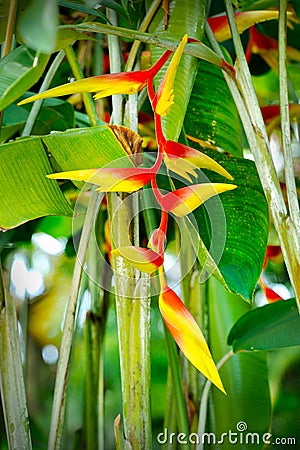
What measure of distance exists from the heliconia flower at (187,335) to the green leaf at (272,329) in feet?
0.66

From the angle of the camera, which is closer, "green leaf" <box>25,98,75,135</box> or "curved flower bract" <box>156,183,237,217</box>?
"curved flower bract" <box>156,183,237,217</box>

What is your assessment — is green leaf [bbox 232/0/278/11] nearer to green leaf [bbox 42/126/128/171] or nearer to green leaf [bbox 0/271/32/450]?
green leaf [bbox 42/126/128/171]

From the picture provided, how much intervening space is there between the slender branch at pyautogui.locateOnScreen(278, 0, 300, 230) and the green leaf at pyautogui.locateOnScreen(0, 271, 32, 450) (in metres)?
0.23

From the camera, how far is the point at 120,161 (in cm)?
36

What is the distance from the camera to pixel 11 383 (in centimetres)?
44

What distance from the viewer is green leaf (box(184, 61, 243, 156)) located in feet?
1.57

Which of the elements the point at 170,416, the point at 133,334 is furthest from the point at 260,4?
the point at 170,416

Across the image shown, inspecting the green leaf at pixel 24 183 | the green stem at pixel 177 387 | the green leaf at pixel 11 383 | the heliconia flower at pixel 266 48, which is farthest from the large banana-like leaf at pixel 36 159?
the heliconia flower at pixel 266 48

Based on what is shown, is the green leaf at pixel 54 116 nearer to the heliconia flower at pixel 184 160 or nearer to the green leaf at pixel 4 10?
the green leaf at pixel 4 10

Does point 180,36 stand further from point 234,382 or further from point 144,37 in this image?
point 234,382

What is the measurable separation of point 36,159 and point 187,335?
0.16 m

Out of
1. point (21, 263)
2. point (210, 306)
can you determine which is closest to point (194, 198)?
point (210, 306)

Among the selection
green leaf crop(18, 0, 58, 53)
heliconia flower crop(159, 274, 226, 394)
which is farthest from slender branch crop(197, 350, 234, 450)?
green leaf crop(18, 0, 58, 53)

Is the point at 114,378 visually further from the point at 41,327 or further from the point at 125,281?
the point at 125,281
